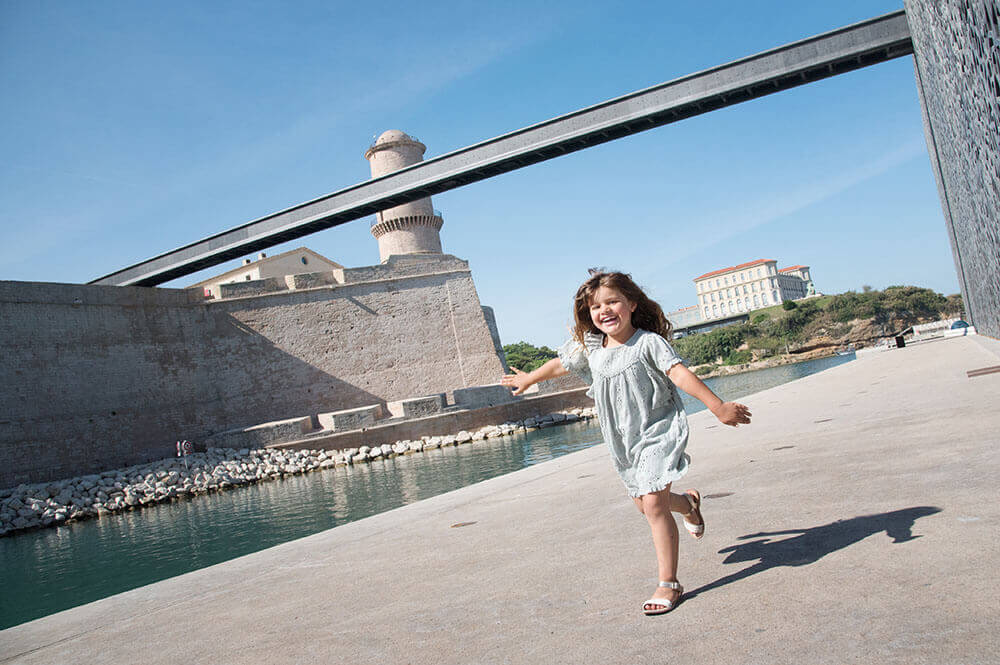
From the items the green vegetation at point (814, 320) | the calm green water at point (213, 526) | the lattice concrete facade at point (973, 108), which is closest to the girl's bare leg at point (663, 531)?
the lattice concrete facade at point (973, 108)

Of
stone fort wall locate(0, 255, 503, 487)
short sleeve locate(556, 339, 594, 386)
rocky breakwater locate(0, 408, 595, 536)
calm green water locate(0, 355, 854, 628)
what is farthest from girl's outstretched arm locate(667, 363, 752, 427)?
stone fort wall locate(0, 255, 503, 487)

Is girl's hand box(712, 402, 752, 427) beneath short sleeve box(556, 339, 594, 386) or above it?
beneath

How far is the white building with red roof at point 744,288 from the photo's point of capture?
102875 millimetres

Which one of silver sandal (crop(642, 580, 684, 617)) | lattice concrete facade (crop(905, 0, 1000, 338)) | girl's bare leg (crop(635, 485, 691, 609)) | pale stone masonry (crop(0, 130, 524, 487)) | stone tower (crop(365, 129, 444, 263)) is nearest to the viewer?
silver sandal (crop(642, 580, 684, 617))

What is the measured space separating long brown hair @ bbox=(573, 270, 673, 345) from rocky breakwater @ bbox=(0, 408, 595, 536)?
1788 cm

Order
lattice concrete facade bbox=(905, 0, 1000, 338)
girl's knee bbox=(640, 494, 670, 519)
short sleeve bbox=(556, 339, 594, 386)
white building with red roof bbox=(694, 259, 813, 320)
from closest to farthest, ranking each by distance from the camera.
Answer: girl's knee bbox=(640, 494, 670, 519) < short sleeve bbox=(556, 339, 594, 386) < lattice concrete facade bbox=(905, 0, 1000, 338) < white building with red roof bbox=(694, 259, 813, 320)

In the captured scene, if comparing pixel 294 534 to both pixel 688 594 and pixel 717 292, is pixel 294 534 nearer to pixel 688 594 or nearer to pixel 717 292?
pixel 688 594

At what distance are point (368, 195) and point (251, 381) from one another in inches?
361

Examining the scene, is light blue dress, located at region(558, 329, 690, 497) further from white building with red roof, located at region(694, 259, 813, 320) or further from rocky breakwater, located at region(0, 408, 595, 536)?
white building with red roof, located at region(694, 259, 813, 320)

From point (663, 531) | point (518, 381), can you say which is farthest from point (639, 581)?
point (518, 381)

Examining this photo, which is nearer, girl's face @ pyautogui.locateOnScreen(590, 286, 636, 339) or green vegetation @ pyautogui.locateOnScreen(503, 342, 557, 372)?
girl's face @ pyautogui.locateOnScreen(590, 286, 636, 339)

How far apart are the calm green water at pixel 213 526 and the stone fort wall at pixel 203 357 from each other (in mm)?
5538

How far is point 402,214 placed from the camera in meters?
32.5

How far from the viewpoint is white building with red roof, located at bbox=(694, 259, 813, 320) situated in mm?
102875
